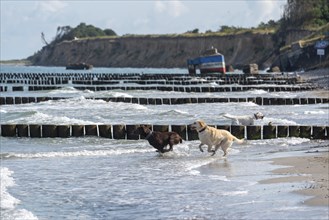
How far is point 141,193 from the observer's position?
12703 mm

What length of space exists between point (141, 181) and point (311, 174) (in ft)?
9.69

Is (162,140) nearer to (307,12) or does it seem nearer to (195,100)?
(195,100)

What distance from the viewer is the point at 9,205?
11.7 meters

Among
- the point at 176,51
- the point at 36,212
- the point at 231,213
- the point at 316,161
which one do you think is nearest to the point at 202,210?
the point at 231,213

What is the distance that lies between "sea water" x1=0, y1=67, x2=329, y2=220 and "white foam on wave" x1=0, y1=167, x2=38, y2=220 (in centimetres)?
1

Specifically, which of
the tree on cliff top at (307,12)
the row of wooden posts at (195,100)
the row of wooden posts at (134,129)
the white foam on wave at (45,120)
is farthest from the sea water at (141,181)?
the tree on cliff top at (307,12)

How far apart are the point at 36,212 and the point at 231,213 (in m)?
2.82

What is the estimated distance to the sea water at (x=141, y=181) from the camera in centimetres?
1099

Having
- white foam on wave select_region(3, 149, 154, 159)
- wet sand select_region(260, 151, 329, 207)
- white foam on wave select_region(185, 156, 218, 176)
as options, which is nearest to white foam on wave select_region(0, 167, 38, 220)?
white foam on wave select_region(185, 156, 218, 176)

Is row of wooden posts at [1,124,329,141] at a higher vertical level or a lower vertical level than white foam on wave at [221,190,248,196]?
higher

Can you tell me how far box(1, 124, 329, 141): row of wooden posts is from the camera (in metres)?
21.5

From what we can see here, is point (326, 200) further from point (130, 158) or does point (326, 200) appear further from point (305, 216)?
point (130, 158)

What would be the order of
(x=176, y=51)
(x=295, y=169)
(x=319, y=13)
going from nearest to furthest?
(x=295, y=169) < (x=319, y=13) < (x=176, y=51)

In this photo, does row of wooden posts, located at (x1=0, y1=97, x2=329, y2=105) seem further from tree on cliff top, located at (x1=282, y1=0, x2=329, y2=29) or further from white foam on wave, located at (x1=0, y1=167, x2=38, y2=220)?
tree on cliff top, located at (x1=282, y1=0, x2=329, y2=29)
